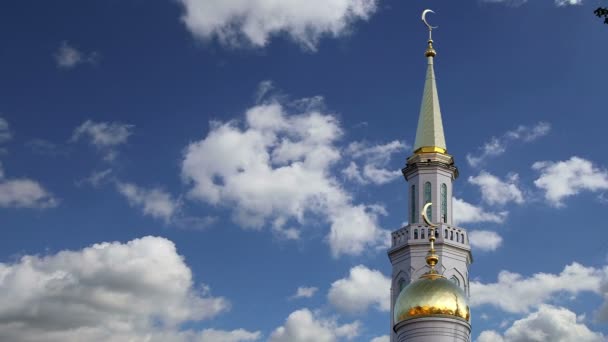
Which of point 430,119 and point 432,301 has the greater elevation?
point 430,119

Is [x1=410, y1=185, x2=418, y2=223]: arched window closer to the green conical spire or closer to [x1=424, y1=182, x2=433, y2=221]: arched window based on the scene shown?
[x1=424, y1=182, x2=433, y2=221]: arched window

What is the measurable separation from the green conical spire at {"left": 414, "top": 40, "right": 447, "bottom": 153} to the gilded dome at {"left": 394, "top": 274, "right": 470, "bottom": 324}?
13922 millimetres

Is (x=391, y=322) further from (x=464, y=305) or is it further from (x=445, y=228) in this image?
(x=464, y=305)

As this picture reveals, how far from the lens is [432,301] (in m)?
31.9

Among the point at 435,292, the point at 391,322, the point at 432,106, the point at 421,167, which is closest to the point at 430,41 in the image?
the point at 432,106

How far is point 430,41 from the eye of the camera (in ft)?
164

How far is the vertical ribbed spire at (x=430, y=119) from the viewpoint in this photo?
45875 mm

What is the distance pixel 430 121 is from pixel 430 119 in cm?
12

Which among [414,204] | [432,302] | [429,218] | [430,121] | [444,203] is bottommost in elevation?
[432,302]

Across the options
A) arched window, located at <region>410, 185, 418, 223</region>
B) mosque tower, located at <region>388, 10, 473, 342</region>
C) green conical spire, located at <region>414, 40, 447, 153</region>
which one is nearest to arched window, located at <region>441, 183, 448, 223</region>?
mosque tower, located at <region>388, 10, 473, 342</region>

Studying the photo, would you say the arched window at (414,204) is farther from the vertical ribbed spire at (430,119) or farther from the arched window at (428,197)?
the vertical ribbed spire at (430,119)

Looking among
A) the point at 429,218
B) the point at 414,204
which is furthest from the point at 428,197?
the point at 429,218

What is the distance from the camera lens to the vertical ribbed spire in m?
45.9

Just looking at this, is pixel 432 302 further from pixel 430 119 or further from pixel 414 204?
pixel 430 119
